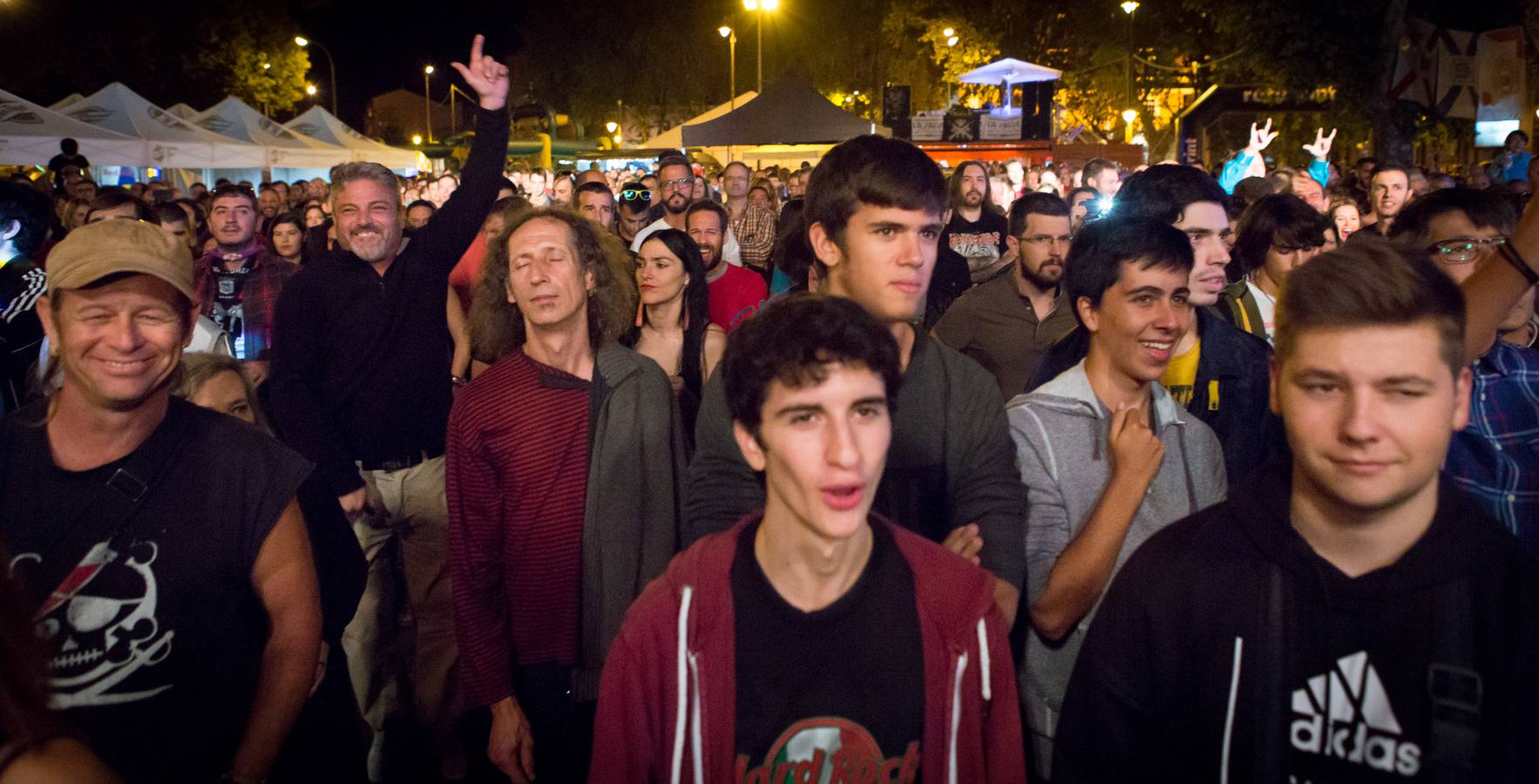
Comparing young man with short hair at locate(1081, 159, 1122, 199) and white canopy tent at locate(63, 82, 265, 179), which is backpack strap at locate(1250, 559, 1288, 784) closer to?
young man with short hair at locate(1081, 159, 1122, 199)

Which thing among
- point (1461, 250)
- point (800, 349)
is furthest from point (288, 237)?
point (1461, 250)

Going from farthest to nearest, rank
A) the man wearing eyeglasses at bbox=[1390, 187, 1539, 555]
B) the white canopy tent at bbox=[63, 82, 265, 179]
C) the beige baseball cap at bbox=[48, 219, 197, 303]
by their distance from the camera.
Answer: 1. the white canopy tent at bbox=[63, 82, 265, 179]
2. the man wearing eyeglasses at bbox=[1390, 187, 1539, 555]
3. the beige baseball cap at bbox=[48, 219, 197, 303]

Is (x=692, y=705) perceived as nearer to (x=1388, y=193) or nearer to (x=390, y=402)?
(x=390, y=402)

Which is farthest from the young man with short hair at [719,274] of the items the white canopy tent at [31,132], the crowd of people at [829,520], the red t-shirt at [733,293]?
the white canopy tent at [31,132]

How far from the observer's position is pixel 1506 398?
3.23m

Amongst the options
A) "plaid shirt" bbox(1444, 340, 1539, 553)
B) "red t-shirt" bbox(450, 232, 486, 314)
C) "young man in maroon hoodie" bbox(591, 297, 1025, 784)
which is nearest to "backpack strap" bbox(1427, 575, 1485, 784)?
"young man in maroon hoodie" bbox(591, 297, 1025, 784)

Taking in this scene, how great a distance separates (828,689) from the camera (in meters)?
2.31

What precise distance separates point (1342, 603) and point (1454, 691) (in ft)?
0.68

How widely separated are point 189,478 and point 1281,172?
9.88m

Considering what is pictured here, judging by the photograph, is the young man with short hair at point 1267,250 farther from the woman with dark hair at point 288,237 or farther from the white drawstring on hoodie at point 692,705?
the woman with dark hair at point 288,237

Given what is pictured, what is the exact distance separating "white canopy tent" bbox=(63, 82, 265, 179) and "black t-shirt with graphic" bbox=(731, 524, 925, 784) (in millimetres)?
23393

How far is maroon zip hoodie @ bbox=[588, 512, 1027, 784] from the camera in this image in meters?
2.30

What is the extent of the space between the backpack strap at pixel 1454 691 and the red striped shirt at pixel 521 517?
2595 millimetres

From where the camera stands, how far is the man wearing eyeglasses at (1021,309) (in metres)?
6.08
